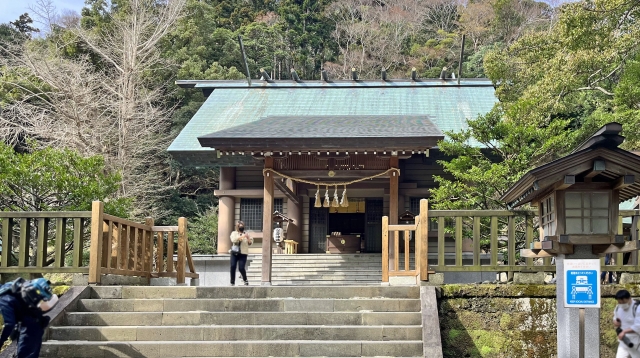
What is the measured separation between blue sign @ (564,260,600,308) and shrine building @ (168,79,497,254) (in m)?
6.94

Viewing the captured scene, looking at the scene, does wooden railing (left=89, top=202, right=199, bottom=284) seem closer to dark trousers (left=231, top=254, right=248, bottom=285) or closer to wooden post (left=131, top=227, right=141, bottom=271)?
wooden post (left=131, top=227, right=141, bottom=271)

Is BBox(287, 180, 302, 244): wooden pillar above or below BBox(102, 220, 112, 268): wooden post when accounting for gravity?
above

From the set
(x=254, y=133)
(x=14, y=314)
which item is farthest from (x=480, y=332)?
(x=254, y=133)

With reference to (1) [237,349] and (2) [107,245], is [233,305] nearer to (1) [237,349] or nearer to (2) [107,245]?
(1) [237,349]

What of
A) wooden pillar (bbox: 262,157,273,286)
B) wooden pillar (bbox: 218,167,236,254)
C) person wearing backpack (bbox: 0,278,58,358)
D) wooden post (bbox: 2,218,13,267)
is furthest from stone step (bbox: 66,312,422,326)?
wooden pillar (bbox: 218,167,236,254)

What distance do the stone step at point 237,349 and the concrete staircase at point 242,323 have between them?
0.04ft

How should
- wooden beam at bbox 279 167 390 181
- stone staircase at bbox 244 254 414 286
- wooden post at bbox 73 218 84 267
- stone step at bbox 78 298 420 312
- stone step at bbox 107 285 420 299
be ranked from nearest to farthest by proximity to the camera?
1. stone step at bbox 78 298 420 312
2. stone step at bbox 107 285 420 299
3. wooden post at bbox 73 218 84 267
4. wooden beam at bbox 279 167 390 181
5. stone staircase at bbox 244 254 414 286

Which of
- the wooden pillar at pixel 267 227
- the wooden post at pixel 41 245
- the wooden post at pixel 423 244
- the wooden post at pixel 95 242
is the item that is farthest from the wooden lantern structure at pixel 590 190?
the wooden pillar at pixel 267 227

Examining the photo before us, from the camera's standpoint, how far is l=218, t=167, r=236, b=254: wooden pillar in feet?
64.4

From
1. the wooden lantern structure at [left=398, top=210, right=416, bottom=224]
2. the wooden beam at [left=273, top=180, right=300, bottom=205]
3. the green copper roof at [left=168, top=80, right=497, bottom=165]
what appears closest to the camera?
the wooden beam at [left=273, top=180, right=300, bottom=205]

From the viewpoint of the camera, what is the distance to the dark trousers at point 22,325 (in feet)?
24.2

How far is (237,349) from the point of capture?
8.79 meters

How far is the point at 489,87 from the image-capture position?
74.6 ft

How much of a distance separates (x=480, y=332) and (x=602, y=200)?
99.7 inches
